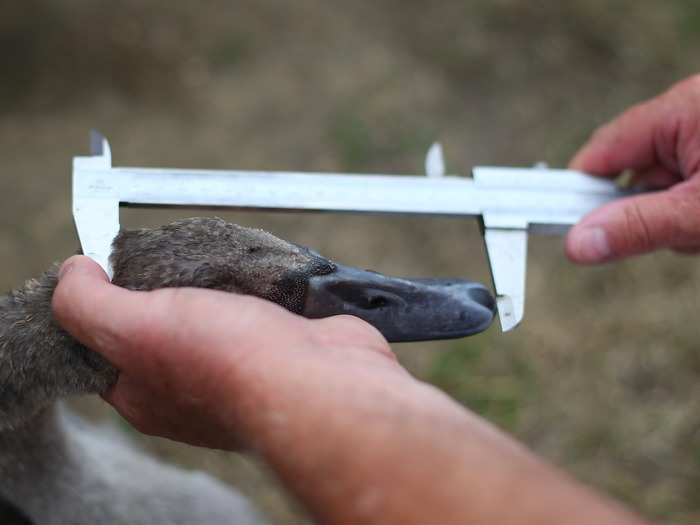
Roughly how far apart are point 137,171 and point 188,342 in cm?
82

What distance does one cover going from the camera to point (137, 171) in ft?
6.23

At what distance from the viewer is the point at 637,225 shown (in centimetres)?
222

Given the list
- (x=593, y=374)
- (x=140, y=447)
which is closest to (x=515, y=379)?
(x=593, y=374)

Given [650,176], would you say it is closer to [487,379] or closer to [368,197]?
[368,197]

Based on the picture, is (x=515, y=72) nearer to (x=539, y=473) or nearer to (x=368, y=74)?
(x=368, y=74)

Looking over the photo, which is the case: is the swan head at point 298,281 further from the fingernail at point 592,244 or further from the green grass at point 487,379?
the green grass at point 487,379

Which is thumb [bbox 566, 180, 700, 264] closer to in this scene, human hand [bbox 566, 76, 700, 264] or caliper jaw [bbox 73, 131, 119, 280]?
human hand [bbox 566, 76, 700, 264]

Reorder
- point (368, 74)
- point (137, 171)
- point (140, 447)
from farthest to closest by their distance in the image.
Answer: point (368, 74) < point (140, 447) < point (137, 171)

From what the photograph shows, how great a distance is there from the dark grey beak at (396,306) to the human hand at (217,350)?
0.69 feet

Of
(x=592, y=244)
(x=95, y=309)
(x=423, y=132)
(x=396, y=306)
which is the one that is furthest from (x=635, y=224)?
(x=423, y=132)

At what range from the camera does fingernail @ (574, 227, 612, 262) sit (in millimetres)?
2188

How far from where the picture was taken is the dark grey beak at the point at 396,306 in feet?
5.34

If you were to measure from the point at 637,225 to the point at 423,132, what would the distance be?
251 cm

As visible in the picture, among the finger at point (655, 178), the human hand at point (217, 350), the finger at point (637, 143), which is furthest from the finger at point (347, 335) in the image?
the finger at point (655, 178)
